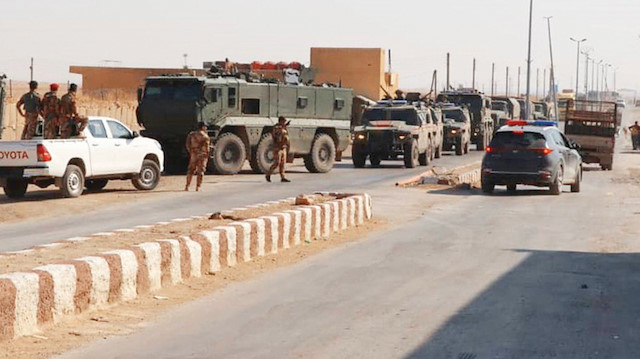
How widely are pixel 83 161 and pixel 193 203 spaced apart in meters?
2.43

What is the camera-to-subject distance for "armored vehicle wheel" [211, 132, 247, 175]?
31.9 meters

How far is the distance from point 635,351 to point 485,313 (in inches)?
75.8

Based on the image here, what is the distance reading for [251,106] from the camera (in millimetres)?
32625

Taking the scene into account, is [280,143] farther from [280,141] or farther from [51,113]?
[51,113]

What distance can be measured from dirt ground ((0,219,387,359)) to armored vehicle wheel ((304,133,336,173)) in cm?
1967

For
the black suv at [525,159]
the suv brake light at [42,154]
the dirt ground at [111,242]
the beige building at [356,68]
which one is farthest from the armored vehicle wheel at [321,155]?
the beige building at [356,68]

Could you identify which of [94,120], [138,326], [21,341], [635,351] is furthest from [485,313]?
[94,120]

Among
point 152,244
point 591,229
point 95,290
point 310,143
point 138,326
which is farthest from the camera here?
point 310,143

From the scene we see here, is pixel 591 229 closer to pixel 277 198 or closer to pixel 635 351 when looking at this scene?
pixel 277 198

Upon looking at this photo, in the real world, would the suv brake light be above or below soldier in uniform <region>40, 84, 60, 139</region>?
below

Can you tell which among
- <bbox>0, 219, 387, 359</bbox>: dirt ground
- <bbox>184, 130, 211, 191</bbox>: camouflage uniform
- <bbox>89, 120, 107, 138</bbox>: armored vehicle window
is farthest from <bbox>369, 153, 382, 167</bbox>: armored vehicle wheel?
<bbox>0, 219, 387, 359</bbox>: dirt ground

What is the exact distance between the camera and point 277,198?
83.0ft

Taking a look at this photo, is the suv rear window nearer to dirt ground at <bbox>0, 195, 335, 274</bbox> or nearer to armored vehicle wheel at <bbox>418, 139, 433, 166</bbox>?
dirt ground at <bbox>0, 195, 335, 274</bbox>

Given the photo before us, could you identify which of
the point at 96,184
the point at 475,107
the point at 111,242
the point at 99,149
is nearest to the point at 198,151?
the point at 96,184
